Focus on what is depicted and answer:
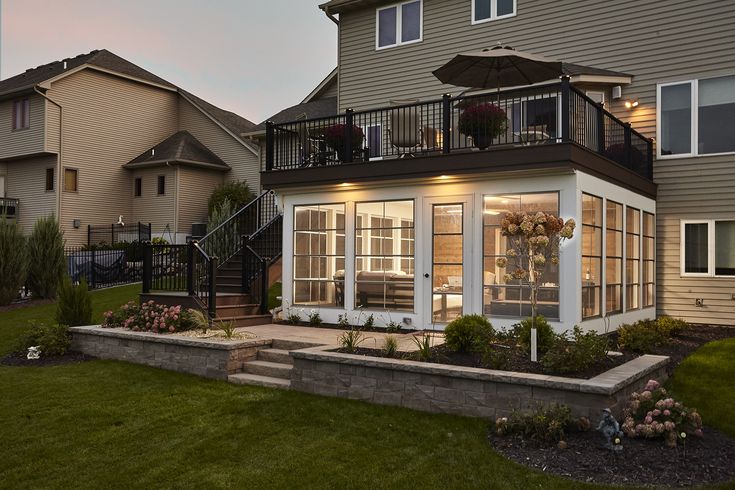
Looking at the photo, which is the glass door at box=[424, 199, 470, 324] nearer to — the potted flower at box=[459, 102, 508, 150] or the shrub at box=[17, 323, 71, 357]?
the potted flower at box=[459, 102, 508, 150]

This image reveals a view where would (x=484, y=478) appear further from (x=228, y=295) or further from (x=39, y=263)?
(x=39, y=263)

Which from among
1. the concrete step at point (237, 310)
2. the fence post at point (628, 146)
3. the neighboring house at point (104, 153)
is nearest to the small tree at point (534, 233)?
the fence post at point (628, 146)

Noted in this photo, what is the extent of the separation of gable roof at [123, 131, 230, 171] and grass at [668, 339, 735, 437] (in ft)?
62.4

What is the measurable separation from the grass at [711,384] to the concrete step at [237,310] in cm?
690

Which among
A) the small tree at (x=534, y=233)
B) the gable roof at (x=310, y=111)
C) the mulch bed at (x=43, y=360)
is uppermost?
the gable roof at (x=310, y=111)

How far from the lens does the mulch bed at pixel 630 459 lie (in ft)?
15.0

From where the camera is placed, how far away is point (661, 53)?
38.8 ft

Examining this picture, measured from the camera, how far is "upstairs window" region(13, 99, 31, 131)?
22688 millimetres

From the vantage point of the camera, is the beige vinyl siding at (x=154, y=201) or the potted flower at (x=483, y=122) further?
the beige vinyl siding at (x=154, y=201)

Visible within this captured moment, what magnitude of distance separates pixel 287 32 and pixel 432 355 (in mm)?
21948

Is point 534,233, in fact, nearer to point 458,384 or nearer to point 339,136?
point 458,384

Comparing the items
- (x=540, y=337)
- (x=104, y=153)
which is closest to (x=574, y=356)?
(x=540, y=337)

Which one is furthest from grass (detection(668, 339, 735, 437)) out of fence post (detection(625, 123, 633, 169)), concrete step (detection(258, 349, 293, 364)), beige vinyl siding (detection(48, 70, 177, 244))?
beige vinyl siding (detection(48, 70, 177, 244))

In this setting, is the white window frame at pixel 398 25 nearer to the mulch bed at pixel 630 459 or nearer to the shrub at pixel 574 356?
the shrub at pixel 574 356
